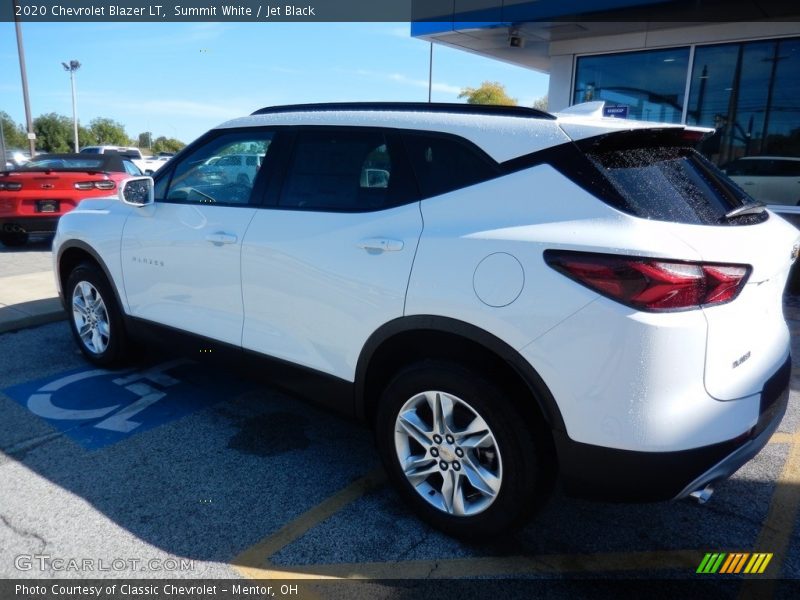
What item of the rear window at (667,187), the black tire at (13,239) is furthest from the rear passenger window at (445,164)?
the black tire at (13,239)

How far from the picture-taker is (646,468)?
81.7 inches

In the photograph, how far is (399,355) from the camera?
271 cm

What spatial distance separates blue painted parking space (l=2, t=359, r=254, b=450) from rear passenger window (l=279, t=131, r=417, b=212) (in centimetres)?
168

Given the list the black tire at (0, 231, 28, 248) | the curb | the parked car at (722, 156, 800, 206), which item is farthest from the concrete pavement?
the parked car at (722, 156, 800, 206)

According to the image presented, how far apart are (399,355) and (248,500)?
1041 mm

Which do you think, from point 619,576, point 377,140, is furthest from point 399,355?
point 619,576

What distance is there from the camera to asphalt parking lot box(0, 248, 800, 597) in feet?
8.12

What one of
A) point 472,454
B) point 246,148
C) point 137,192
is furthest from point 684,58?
point 472,454

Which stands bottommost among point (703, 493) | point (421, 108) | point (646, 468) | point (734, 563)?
point (734, 563)

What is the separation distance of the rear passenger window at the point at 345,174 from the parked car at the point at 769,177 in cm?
944

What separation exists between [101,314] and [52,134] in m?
81.0

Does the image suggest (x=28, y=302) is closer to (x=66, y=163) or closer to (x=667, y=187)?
(x=66, y=163)

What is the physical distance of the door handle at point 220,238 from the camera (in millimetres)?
3217

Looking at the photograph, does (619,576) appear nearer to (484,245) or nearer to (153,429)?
(484,245)
